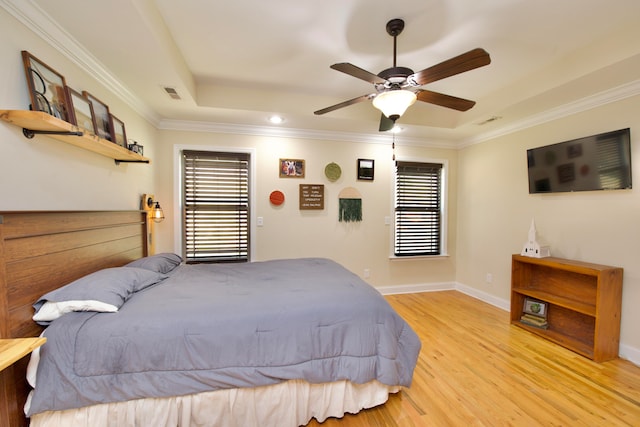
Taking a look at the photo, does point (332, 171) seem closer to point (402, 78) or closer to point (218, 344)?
point (402, 78)

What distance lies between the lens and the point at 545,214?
118 inches

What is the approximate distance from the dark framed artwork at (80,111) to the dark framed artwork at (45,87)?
0.09 feet

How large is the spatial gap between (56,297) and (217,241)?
2.03 meters

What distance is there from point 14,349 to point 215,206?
245 cm

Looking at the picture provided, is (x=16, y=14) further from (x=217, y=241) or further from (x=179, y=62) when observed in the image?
(x=217, y=241)

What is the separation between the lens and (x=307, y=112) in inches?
120

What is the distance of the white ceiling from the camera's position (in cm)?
170

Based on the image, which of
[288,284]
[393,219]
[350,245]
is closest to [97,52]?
[288,284]

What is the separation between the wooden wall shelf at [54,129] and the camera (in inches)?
49.4

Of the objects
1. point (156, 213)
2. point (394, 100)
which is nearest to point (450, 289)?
point (394, 100)

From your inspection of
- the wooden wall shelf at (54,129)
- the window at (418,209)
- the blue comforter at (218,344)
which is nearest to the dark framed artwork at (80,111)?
the wooden wall shelf at (54,129)

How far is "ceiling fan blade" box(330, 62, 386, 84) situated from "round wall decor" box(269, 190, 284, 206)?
6.77ft

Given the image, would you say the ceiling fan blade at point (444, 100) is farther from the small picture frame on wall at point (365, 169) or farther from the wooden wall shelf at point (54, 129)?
the wooden wall shelf at point (54, 129)

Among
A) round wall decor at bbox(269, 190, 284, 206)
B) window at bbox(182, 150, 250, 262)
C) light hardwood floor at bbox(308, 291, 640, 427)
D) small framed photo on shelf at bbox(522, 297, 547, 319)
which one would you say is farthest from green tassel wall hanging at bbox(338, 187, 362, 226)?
small framed photo on shelf at bbox(522, 297, 547, 319)
